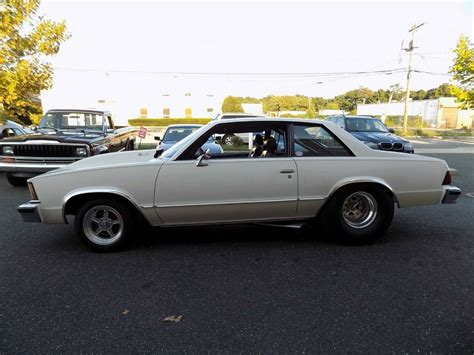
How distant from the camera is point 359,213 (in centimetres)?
427

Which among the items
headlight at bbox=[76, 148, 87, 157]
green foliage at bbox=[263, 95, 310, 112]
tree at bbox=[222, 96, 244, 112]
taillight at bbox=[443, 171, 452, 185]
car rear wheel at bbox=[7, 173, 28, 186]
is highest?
green foliage at bbox=[263, 95, 310, 112]

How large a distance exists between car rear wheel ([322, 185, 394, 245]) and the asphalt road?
0.61ft

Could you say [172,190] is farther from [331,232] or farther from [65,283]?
[331,232]

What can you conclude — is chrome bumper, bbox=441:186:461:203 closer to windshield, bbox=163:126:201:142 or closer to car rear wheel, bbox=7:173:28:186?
windshield, bbox=163:126:201:142

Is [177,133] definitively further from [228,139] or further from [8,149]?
[228,139]

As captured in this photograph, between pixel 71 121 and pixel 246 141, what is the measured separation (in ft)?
18.8

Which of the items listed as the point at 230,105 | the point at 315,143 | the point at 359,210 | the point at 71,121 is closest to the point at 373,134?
the point at 359,210

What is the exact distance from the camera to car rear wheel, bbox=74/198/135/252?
385 centimetres

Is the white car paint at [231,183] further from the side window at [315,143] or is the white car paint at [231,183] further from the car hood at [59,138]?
the car hood at [59,138]

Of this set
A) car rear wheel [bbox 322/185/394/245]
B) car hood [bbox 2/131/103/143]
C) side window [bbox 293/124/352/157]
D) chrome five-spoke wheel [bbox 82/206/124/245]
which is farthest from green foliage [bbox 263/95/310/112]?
chrome five-spoke wheel [bbox 82/206/124/245]

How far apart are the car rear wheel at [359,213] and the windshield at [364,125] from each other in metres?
7.88

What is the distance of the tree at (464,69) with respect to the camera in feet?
49.7

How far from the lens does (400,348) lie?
92.2 inches

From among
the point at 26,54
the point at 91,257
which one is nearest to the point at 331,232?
the point at 91,257
